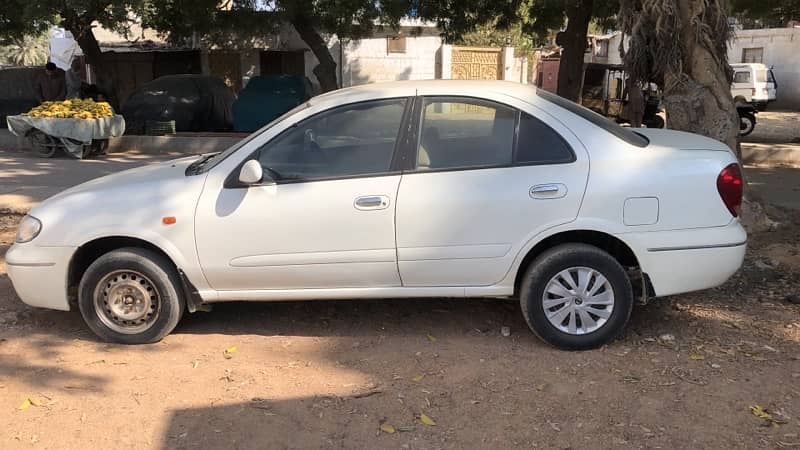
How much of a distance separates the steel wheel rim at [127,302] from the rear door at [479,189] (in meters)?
1.62

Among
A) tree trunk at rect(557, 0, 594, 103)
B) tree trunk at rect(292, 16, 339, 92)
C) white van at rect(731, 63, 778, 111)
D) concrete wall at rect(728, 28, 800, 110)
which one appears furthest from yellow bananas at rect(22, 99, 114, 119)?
concrete wall at rect(728, 28, 800, 110)

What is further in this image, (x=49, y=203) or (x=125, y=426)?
(x=49, y=203)

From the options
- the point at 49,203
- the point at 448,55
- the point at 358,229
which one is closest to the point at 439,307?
the point at 358,229

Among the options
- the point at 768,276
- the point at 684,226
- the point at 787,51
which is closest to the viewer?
the point at 684,226

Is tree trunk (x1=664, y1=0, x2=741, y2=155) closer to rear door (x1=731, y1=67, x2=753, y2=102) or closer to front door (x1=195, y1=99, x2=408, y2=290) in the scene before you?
front door (x1=195, y1=99, x2=408, y2=290)

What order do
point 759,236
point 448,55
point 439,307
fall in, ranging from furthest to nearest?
1. point 448,55
2. point 759,236
3. point 439,307

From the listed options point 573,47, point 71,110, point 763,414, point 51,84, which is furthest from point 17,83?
point 763,414

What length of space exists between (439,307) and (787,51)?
30.7 meters

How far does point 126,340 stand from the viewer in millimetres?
4496

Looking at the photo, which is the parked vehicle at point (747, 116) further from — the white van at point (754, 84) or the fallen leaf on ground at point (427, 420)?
the fallen leaf on ground at point (427, 420)

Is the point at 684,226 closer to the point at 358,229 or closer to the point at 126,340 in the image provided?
the point at 358,229

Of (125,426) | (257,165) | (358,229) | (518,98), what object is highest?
(518,98)

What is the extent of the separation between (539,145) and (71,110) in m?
11.3

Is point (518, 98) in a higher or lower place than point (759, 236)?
higher
